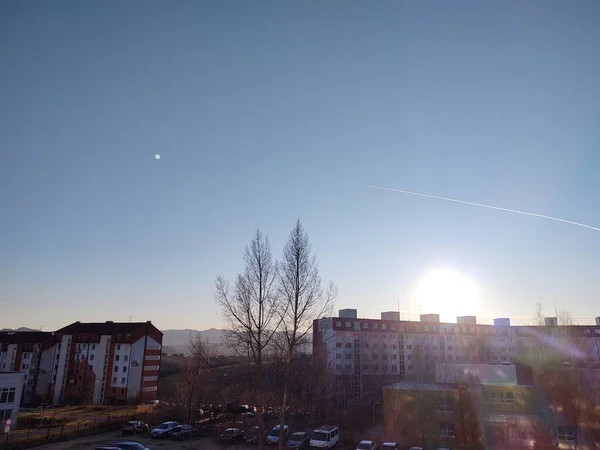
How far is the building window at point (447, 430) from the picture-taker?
36.4 metres

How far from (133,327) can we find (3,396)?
1156 inches

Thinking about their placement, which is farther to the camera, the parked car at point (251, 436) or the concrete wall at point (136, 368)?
the concrete wall at point (136, 368)

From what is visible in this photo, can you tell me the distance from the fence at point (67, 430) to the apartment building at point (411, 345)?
2927 centimetres

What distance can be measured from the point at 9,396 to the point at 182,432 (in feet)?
58.5

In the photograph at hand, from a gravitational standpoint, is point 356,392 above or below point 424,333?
below

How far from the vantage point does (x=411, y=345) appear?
8331 cm

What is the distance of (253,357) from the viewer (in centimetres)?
2167

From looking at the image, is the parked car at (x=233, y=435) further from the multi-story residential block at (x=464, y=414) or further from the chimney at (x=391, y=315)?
the chimney at (x=391, y=315)

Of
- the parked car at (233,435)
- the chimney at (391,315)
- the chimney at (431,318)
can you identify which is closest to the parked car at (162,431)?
the parked car at (233,435)

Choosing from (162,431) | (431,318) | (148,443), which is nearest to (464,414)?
(162,431)

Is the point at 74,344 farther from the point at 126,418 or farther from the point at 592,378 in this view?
the point at 592,378

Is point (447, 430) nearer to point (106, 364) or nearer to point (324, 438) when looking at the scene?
point (324, 438)

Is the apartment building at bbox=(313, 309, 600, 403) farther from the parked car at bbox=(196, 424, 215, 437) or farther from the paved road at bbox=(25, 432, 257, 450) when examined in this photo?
the paved road at bbox=(25, 432, 257, 450)

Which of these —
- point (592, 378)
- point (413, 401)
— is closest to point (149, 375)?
point (413, 401)
